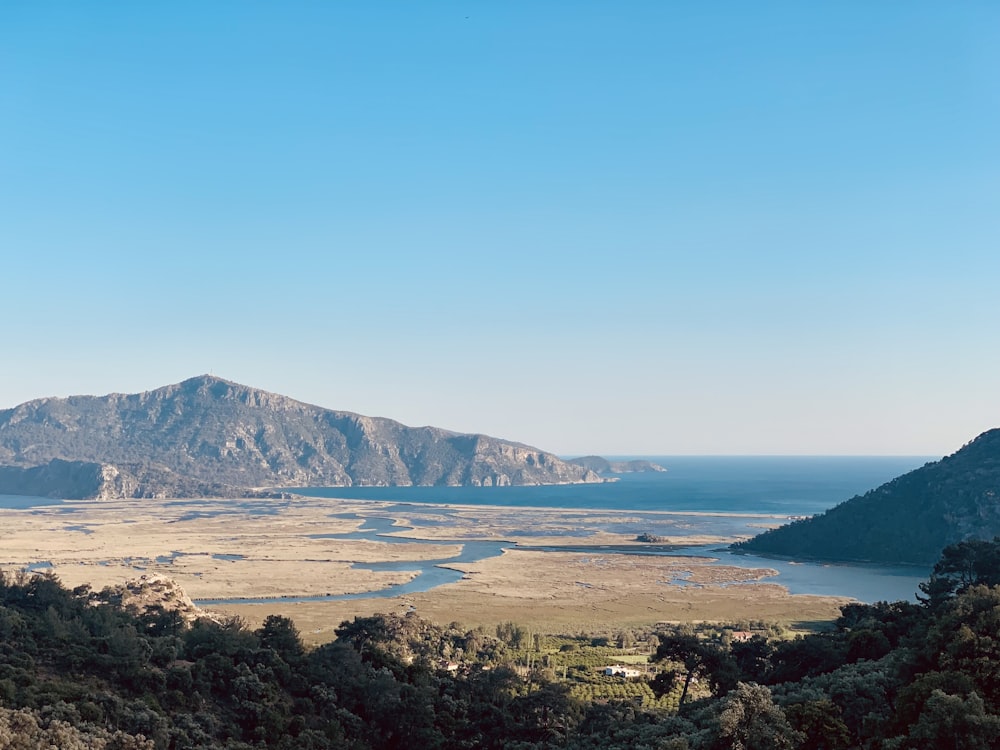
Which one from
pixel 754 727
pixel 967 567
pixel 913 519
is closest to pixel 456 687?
pixel 754 727

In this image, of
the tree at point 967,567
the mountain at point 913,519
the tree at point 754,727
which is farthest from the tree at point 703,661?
the mountain at point 913,519

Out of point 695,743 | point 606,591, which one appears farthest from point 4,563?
point 695,743

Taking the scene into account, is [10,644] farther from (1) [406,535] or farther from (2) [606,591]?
(1) [406,535]

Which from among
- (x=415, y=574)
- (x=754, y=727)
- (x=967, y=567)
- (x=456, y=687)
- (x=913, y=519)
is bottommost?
(x=415, y=574)

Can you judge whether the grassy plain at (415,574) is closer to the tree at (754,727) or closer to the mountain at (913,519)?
the mountain at (913,519)

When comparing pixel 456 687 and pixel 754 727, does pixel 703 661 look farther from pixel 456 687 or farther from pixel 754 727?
pixel 754 727

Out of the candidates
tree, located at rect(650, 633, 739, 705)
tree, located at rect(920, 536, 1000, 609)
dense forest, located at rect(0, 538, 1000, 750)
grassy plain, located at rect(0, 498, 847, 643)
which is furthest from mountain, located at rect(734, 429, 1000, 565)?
tree, located at rect(650, 633, 739, 705)
